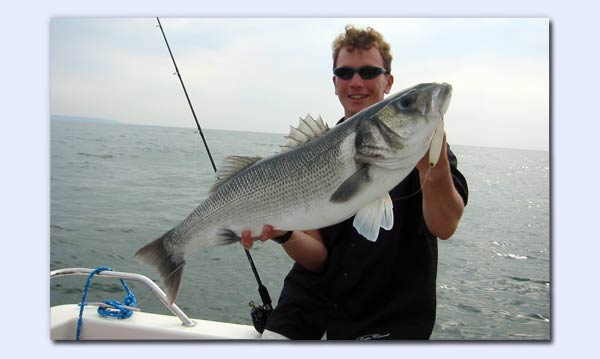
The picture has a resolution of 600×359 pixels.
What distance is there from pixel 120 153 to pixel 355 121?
4.45 metres

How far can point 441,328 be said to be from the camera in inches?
164

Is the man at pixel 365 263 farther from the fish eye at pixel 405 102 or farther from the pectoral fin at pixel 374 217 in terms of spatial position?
the fish eye at pixel 405 102

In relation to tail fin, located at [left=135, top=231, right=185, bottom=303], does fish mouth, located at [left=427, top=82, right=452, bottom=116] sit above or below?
above

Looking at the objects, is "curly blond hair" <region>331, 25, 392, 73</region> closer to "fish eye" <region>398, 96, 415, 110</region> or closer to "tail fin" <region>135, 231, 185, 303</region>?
A: "fish eye" <region>398, 96, 415, 110</region>

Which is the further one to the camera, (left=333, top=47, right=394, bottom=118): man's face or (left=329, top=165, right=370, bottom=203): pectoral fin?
(left=333, top=47, right=394, bottom=118): man's face

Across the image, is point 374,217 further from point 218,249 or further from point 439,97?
point 218,249

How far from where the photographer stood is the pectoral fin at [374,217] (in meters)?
1.87

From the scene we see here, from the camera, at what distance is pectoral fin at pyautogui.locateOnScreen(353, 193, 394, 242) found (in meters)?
1.87

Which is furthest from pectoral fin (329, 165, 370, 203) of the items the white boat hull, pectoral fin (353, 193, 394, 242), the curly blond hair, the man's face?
the white boat hull

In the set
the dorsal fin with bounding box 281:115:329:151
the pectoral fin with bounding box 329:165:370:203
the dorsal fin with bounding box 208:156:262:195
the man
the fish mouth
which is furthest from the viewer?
the man

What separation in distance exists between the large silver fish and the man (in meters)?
0.17

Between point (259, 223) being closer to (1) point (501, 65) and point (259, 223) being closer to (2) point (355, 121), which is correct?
(2) point (355, 121)

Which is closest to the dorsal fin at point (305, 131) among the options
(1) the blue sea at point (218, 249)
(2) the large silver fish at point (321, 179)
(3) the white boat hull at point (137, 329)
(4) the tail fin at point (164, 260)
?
(2) the large silver fish at point (321, 179)

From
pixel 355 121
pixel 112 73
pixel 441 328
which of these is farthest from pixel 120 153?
pixel 355 121
